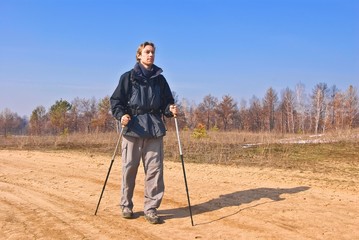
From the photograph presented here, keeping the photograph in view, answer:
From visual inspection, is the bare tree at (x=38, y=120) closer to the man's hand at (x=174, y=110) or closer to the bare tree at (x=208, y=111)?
the bare tree at (x=208, y=111)

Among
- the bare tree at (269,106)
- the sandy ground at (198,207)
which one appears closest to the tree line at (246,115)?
the bare tree at (269,106)

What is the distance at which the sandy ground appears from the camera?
14.5 ft

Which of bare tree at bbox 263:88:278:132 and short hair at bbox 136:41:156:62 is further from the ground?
bare tree at bbox 263:88:278:132

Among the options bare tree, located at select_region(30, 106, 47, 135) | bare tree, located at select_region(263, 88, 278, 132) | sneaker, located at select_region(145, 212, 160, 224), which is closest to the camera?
sneaker, located at select_region(145, 212, 160, 224)

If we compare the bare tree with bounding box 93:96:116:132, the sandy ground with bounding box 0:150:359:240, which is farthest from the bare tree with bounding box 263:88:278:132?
the sandy ground with bounding box 0:150:359:240

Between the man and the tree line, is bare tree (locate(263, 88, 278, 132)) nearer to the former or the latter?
the tree line

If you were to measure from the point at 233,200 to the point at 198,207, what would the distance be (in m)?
0.73

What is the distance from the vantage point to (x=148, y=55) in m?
5.02

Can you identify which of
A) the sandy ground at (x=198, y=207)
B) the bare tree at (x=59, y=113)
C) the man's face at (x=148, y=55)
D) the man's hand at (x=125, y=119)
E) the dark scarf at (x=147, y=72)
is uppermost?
the bare tree at (x=59, y=113)

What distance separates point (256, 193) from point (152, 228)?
104 inches

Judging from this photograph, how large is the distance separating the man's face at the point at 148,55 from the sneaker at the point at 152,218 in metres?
1.95

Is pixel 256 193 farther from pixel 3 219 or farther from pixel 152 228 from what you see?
pixel 3 219

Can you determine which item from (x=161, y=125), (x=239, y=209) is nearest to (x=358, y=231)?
(x=239, y=209)

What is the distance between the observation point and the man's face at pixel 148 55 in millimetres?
5023
